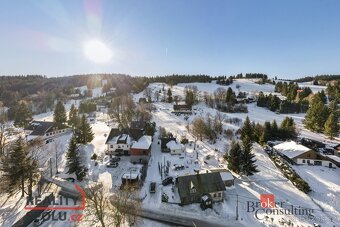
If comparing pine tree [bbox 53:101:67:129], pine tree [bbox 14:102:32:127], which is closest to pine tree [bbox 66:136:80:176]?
pine tree [bbox 53:101:67:129]

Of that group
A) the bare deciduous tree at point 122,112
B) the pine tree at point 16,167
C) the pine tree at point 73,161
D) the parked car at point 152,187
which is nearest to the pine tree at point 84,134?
the bare deciduous tree at point 122,112

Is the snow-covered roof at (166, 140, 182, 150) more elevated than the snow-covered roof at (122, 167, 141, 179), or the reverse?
the snow-covered roof at (166, 140, 182, 150)

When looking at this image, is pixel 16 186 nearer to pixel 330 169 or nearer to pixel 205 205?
pixel 205 205

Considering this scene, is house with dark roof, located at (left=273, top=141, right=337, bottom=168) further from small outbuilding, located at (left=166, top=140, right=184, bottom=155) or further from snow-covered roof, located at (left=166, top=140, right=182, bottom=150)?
snow-covered roof, located at (left=166, top=140, right=182, bottom=150)

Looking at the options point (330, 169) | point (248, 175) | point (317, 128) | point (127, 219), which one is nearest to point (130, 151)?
point (127, 219)

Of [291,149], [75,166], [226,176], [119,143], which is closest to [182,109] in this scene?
[119,143]

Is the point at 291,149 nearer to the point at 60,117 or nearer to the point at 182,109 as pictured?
the point at 182,109

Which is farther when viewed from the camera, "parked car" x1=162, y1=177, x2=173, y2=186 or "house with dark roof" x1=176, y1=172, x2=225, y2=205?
"parked car" x1=162, y1=177, x2=173, y2=186
